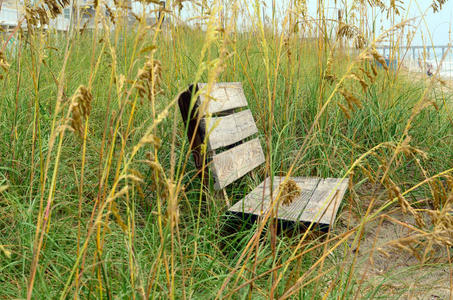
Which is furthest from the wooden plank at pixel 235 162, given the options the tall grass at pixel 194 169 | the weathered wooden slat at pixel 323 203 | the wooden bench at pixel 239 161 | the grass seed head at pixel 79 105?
the grass seed head at pixel 79 105

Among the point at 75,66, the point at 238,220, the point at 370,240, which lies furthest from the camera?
the point at 75,66

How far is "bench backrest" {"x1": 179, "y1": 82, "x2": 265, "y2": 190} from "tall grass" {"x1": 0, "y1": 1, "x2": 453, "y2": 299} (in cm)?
10

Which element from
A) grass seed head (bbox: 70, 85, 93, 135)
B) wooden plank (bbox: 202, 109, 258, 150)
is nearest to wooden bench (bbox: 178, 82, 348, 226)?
wooden plank (bbox: 202, 109, 258, 150)

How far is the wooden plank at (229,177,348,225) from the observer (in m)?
1.92

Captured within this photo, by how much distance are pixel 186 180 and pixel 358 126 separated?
1358 millimetres

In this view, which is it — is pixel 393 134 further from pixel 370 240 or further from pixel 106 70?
pixel 106 70

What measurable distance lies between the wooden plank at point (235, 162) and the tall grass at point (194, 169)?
3.9 inches

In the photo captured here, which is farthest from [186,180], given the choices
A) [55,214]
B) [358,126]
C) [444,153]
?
[444,153]

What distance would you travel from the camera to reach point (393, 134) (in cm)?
331

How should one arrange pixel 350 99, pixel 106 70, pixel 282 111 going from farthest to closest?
pixel 106 70 < pixel 282 111 < pixel 350 99

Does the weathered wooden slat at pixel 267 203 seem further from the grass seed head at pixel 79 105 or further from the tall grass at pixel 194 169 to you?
the grass seed head at pixel 79 105

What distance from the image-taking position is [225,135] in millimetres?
2318

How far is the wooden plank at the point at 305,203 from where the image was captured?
1920mm

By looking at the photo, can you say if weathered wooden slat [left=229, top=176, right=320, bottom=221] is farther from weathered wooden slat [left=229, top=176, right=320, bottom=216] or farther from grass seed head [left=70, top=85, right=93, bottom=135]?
grass seed head [left=70, top=85, right=93, bottom=135]
